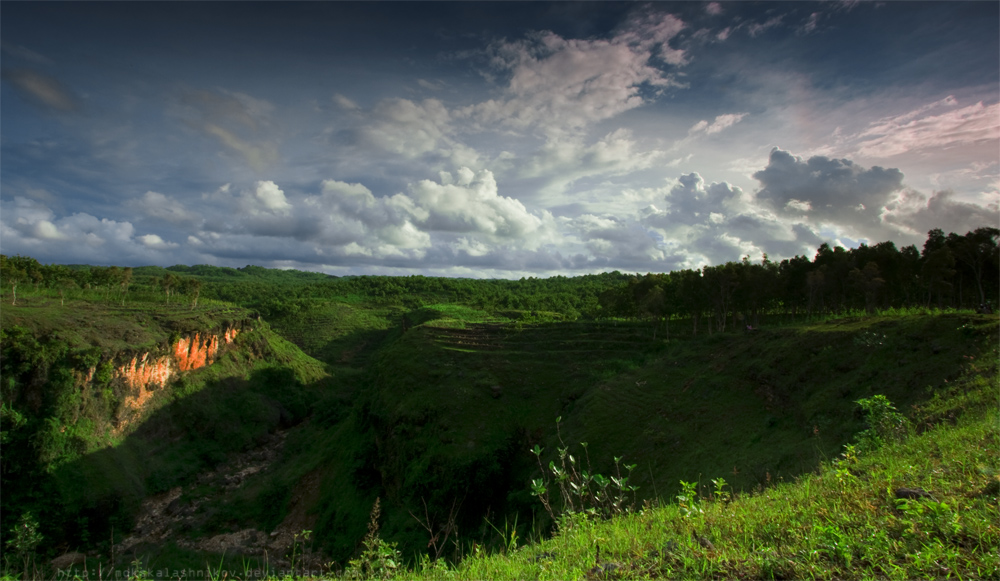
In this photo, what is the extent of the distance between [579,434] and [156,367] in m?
42.2

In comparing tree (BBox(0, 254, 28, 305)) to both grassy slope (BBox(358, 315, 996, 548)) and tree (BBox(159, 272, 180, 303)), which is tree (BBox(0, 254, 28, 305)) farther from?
grassy slope (BBox(358, 315, 996, 548))

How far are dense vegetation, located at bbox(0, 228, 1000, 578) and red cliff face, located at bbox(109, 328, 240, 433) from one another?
105 centimetres

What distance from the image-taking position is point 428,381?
31359mm

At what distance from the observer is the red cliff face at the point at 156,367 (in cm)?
3619

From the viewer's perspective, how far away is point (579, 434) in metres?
22.2

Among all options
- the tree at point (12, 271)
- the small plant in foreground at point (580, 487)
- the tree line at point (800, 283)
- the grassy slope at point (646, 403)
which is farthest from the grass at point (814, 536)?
the tree at point (12, 271)

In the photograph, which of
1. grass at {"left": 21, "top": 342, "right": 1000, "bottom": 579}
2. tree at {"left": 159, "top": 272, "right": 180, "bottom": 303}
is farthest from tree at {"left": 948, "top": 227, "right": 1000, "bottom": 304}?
tree at {"left": 159, "top": 272, "right": 180, "bottom": 303}

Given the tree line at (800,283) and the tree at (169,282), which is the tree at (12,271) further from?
the tree at (169,282)

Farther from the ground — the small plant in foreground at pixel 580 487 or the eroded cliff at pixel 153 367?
the small plant in foreground at pixel 580 487

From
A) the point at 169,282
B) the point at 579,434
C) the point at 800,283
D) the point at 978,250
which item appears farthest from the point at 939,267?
the point at 169,282

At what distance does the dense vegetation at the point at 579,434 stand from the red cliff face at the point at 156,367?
3.45ft

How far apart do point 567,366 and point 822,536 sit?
2902 centimetres

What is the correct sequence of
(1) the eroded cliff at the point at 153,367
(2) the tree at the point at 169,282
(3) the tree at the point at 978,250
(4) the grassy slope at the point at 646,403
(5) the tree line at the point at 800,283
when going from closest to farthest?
(4) the grassy slope at the point at 646,403
(3) the tree at the point at 978,250
(5) the tree line at the point at 800,283
(1) the eroded cliff at the point at 153,367
(2) the tree at the point at 169,282

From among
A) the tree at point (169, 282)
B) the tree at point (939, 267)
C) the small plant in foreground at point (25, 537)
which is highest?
the tree at point (939, 267)
